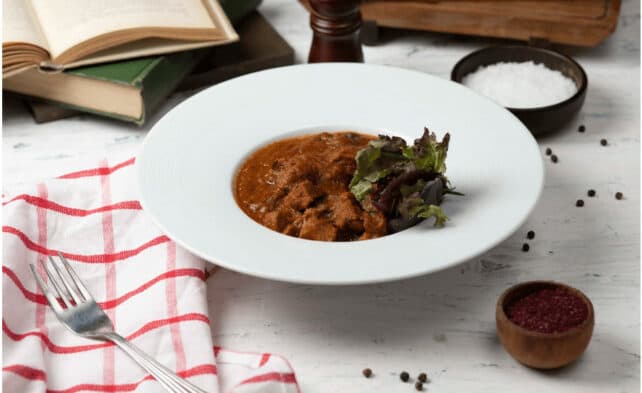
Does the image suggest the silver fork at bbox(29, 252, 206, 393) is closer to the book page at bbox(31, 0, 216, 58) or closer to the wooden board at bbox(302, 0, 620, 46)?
the book page at bbox(31, 0, 216, 58)

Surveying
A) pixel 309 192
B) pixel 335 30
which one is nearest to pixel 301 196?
pixel 309 192

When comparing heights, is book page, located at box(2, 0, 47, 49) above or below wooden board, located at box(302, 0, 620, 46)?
above

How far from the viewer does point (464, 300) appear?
7.82ft

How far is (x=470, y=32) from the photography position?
3.53 meters

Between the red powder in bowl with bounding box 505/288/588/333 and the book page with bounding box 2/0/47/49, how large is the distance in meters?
1.90

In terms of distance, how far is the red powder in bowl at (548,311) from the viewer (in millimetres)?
2086

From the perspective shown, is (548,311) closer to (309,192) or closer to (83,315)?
(309,192)

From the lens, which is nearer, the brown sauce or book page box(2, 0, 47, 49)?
the brown sauce

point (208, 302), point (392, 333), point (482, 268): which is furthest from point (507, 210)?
point (208, 302)

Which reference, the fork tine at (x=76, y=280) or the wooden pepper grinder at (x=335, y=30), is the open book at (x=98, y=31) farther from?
the fork tine at (x=76, y=280)

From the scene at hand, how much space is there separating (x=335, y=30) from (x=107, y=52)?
2.61ft

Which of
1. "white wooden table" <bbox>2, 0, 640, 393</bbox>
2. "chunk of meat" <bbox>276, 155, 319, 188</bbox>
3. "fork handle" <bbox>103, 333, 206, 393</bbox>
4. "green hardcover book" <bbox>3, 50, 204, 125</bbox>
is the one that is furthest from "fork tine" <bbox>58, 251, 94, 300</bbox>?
"green hardcover book" <bbox>3, 50, 204, 125</bbox>

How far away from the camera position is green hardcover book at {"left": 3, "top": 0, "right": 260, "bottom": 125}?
306 cm

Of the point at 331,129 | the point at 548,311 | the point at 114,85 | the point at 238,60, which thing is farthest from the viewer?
the point at 238,60
